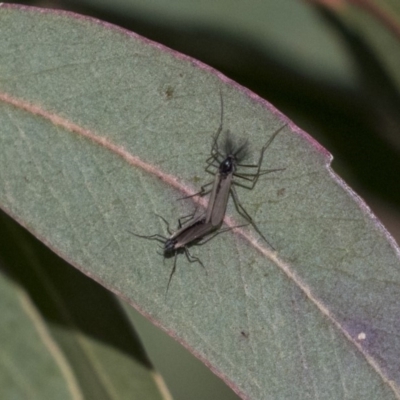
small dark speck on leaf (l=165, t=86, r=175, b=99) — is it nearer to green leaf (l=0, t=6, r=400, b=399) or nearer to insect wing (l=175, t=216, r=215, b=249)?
green leaf (l=0, t=6, r=400, b=399)

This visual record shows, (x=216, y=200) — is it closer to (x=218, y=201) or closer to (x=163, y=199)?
(x=218, y=201)

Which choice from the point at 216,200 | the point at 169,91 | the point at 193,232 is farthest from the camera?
the point at 193,232

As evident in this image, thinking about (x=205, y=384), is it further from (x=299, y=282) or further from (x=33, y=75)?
(x=33, y=75)

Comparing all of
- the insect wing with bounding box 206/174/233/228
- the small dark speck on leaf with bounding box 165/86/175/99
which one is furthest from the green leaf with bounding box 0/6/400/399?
the insect wing with bounding box 206/174/233/228

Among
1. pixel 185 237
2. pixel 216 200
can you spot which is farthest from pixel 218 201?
pixel 185 237

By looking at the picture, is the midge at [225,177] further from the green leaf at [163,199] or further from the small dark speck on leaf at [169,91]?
the small dark speck on leaf at [169,91]
